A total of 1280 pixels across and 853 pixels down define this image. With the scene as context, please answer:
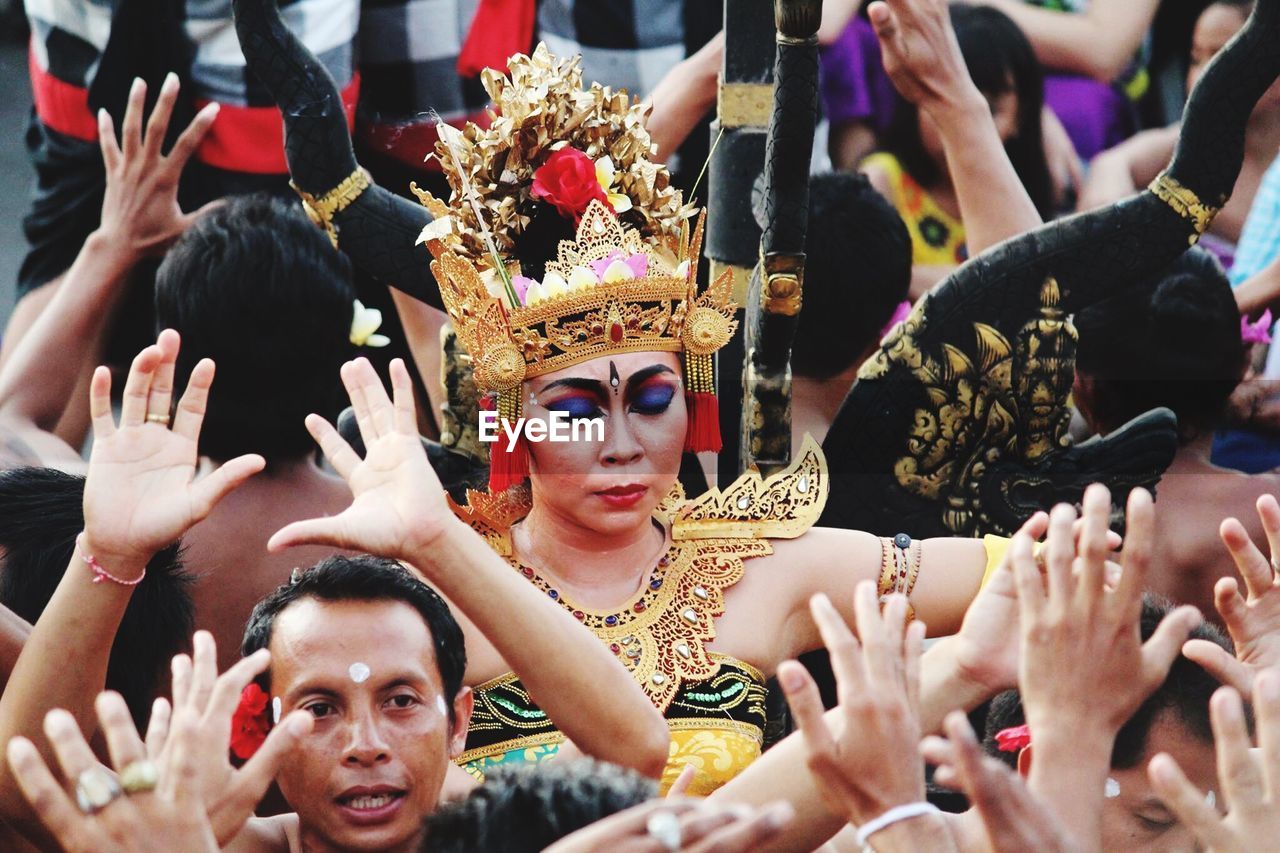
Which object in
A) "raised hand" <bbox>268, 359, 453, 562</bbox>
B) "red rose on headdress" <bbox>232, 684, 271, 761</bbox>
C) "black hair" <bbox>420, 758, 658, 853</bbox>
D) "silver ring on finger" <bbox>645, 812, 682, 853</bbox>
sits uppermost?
"raised hand" <bbox>268, 359, 453, 562</bbox>

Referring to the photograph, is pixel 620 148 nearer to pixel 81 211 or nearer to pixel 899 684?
pixel 899 684

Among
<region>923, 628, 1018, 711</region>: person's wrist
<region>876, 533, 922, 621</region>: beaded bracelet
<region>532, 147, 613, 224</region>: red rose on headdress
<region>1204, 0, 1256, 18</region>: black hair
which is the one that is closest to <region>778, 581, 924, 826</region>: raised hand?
<region>923, 628, 1018, 711</region>: person's wrist

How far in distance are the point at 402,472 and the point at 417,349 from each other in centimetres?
180

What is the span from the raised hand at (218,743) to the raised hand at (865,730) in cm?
54

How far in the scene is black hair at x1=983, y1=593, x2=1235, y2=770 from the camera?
2551 mm

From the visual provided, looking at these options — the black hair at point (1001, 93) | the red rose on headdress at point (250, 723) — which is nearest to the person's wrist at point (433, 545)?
the red rose on headdress at point (250, 723)

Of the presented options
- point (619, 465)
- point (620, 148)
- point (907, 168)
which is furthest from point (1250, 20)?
point (907, 168)

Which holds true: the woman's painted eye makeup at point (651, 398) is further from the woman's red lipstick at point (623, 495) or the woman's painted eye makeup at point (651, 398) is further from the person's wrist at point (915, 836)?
the person's wrist at point (915, 836)

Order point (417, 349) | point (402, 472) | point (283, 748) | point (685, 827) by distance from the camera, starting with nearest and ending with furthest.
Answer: point (685, 827)
point (283, 748)
point (402, 472)
point (417, 349)

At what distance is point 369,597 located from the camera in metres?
2.55

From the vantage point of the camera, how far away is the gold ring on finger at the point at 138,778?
1.86 m

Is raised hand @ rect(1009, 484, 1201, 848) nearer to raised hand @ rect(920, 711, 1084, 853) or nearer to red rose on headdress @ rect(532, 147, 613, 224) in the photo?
raised hand @ rect(920, 711, 1084, 853)

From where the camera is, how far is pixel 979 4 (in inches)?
190

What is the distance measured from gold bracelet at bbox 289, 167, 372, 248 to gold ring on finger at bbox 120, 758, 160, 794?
157 centimetres
